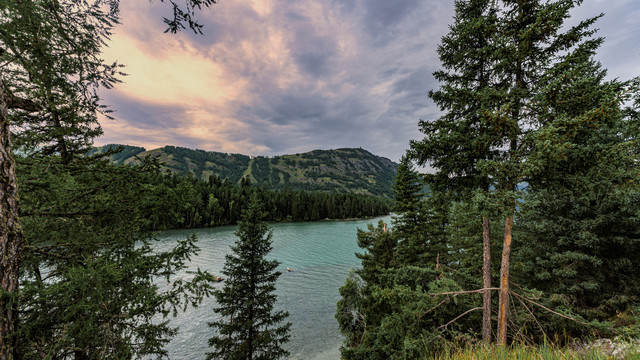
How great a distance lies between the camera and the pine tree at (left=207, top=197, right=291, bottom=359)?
33.0ft

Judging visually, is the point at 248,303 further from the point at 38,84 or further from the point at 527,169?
the point at 527,169

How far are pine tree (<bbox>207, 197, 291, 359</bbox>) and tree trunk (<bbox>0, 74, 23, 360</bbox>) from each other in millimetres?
7841

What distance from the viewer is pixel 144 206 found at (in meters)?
4.70

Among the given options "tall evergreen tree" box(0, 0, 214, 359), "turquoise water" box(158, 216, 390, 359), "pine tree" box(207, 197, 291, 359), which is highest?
"tall evergreen tree" box(0, 0, 214, 359)

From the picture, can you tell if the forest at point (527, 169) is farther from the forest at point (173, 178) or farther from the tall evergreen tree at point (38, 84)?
the tall evergreen tree at point (38, 84)

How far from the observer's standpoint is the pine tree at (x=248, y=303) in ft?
33.0

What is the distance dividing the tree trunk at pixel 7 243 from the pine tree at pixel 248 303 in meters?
7.84

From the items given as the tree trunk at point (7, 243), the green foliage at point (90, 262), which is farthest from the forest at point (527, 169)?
the tree trunk at point (7, 243)

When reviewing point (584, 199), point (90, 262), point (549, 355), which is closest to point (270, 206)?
point (584, 199)

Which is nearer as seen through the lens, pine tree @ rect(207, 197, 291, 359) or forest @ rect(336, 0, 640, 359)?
forest @ rect(336, 0, 640, 359)

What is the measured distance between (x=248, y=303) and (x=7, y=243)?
910 centimetres

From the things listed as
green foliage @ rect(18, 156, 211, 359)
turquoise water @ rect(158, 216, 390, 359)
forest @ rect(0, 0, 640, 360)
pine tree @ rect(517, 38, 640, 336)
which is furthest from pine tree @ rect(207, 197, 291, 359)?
pine tree @ rect(517, 38, 640, 336)

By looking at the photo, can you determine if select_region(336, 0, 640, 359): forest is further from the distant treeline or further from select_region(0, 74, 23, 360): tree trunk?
the distant treeline

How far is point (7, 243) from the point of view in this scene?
2650mm
